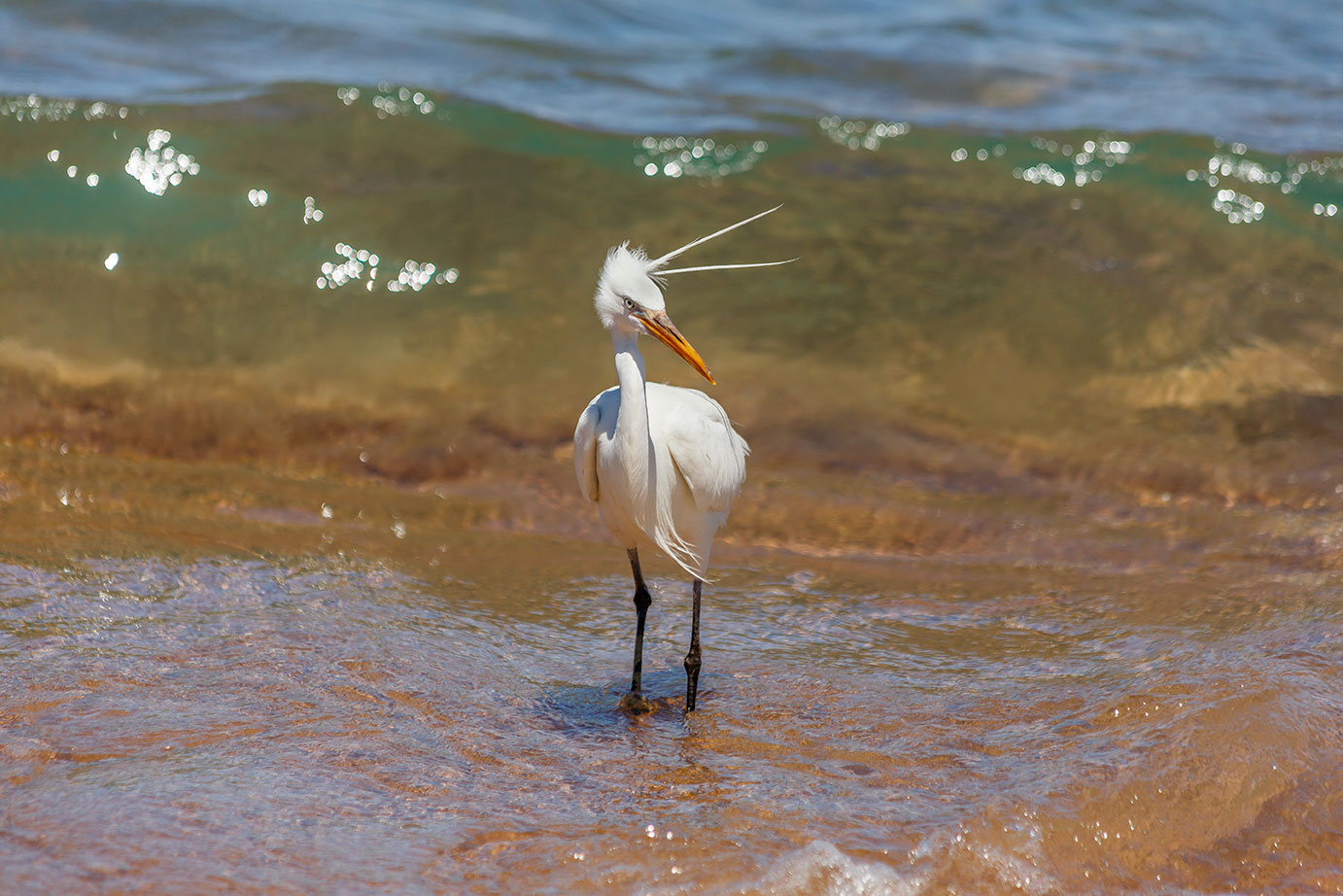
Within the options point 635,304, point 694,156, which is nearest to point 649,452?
point 635,304

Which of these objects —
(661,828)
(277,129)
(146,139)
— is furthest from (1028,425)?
(146,139)

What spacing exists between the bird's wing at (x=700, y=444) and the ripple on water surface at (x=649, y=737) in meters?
0.62

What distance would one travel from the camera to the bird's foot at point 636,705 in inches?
142

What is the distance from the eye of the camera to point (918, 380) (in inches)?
252

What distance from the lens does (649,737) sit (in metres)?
3.45

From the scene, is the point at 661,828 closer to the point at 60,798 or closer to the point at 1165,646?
the point at 60,798

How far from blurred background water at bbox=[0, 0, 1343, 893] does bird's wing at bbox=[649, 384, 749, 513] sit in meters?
0.61

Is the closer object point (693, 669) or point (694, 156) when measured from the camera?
point (693, 669)

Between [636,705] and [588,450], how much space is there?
757mm

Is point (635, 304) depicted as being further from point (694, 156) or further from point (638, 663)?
point (694, 156)

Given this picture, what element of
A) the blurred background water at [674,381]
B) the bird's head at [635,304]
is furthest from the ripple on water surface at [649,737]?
the bird's head at [635,304]

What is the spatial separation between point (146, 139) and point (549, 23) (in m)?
4.10

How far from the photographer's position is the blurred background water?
2.83 meters

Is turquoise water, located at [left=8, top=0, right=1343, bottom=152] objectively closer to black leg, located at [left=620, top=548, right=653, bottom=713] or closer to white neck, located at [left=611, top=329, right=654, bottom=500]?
black leg, located at [left=620, top=548, right=653, bottom=713]
